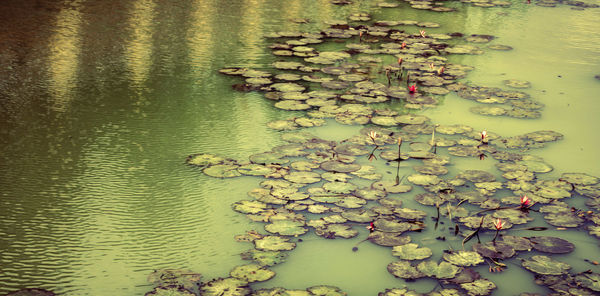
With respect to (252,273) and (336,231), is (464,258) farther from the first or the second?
(252,273)

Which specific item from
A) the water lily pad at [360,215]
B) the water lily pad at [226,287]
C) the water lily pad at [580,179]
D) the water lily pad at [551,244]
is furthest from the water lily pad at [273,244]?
the water lily pad at [580,179]

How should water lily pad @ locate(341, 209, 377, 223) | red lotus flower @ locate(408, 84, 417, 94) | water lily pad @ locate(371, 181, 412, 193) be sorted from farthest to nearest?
red lotus flower @ locate(408, 84, 417, 94) → water lily pad @ locate(371, 181, 412, 193) → water lily pad @ locate(341, 209, 377, 223)

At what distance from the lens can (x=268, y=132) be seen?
4.58 m

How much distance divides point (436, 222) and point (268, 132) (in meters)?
1.59

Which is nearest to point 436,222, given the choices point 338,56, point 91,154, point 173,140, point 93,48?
point 173,140

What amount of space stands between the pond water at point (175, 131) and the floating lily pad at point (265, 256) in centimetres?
5

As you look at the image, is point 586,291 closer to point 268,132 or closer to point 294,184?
point 294,184

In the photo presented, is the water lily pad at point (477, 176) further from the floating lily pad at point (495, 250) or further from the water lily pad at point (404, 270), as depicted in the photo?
the water lily pad at point (404, 270)

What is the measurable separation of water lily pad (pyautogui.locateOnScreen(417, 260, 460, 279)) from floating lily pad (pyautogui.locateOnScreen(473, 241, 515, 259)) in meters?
0.24

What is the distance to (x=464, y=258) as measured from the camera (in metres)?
Answer: 3.17

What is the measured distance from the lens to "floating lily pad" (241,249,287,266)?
3.11m

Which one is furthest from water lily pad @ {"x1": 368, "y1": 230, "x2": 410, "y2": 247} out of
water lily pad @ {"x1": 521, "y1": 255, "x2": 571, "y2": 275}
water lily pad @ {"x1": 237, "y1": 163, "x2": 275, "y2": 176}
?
water lily pad @ {"x1": 237, "y1": 163, "x2": 275, "y2": 176}

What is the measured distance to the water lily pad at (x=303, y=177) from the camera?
3.87m

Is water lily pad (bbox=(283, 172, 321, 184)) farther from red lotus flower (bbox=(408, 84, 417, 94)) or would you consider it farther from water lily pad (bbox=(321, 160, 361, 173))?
red lotus flower (bbox=(408, 84, 417, 94))
